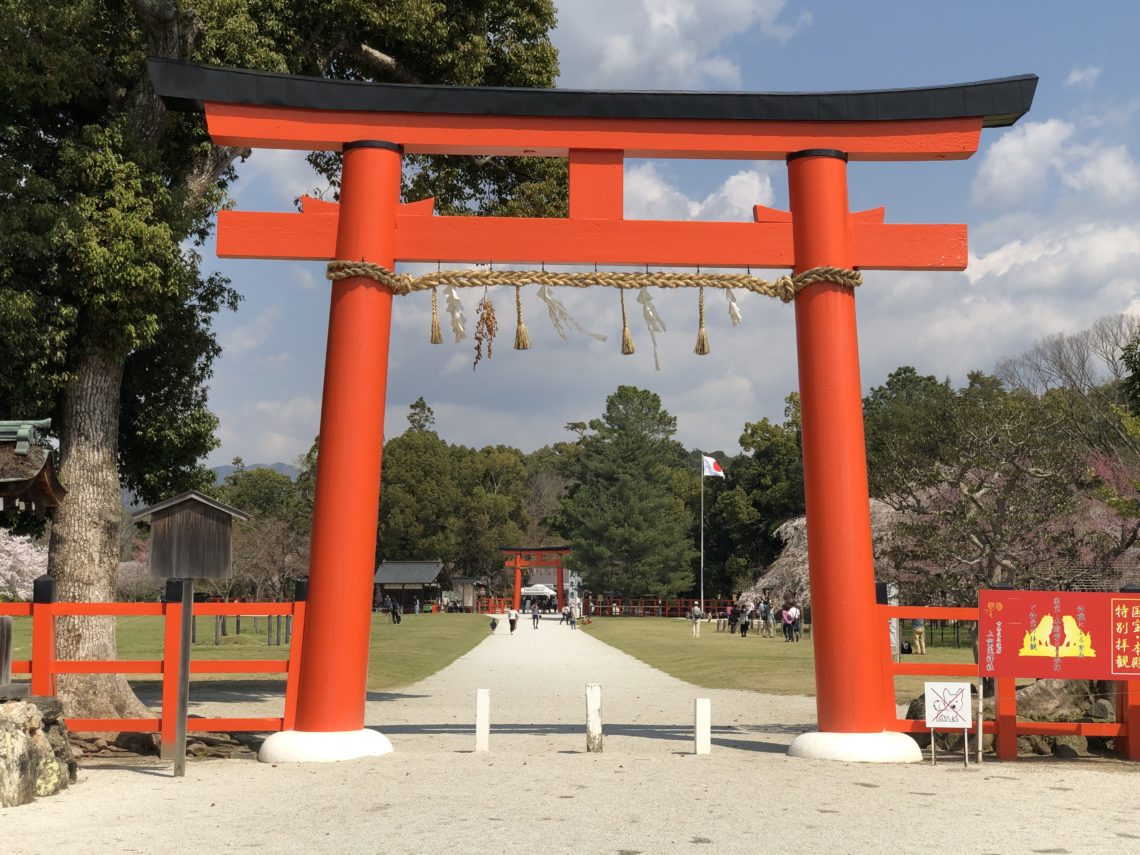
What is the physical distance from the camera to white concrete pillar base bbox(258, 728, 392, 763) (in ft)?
30.5

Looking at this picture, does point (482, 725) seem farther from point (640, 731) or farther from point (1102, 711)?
point (1102, 711)

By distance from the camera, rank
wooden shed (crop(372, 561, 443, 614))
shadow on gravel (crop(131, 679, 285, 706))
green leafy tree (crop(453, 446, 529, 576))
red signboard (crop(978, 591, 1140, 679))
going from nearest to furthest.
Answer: red signboard (crop(978, 591, 1140, 679)) → shadow on gravel (crop(131, 679, 285, 706)) → wooden shed (crop(372, 561, 443, 614)) → green leafy tree (crop(453, 446, 529, 576))

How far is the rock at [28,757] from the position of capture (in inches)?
297

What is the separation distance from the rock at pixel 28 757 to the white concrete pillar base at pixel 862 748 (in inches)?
237

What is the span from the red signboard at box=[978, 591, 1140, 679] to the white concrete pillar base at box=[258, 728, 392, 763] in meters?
5.41

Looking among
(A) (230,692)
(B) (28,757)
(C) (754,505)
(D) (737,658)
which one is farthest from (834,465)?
(C) (754,505)

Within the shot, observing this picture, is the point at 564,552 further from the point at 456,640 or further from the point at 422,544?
the point at 456,640

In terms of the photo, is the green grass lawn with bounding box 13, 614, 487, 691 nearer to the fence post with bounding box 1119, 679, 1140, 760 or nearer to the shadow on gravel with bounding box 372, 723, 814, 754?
the shadow on gravel with bounding box 372, 723, 814, 754

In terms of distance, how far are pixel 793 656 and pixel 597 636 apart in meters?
15.4

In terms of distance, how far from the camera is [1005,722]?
32.7 feet

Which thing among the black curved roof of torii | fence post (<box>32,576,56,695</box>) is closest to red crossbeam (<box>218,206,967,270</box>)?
the black curved roof of torii

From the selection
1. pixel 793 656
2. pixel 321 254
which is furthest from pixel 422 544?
pixel 321 254

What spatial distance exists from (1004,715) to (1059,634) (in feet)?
2.88

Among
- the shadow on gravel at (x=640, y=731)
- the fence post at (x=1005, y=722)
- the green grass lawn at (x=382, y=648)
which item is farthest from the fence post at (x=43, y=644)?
the green grass lawn at (x=382, y=648)
